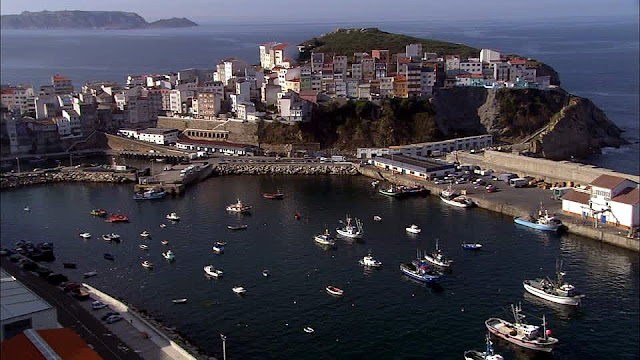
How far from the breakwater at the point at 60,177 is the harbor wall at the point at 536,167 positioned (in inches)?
518

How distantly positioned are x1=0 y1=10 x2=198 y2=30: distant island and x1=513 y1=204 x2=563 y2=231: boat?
153 m

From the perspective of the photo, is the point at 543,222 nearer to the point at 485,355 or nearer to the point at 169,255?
the point at 485,355

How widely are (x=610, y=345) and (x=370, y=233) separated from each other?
7.82 metres

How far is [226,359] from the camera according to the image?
1188 centimetres

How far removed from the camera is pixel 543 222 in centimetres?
1873

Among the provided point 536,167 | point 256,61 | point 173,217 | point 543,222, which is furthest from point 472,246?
point 256,61

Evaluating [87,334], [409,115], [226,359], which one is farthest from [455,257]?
[409,115]

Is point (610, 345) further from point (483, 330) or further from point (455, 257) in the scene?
point (455, 257)

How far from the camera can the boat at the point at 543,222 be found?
60.8 feet

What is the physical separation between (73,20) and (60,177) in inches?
5788

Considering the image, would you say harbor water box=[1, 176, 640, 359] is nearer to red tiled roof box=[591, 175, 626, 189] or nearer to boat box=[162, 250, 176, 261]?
boat box=[162, 250, 176, 261]

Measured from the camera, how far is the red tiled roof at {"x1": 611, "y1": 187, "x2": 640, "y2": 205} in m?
17.9

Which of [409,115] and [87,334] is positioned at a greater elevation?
[409,115]

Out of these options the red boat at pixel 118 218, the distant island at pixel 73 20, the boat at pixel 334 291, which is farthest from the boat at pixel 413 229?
the distant island at pixel 73 20
